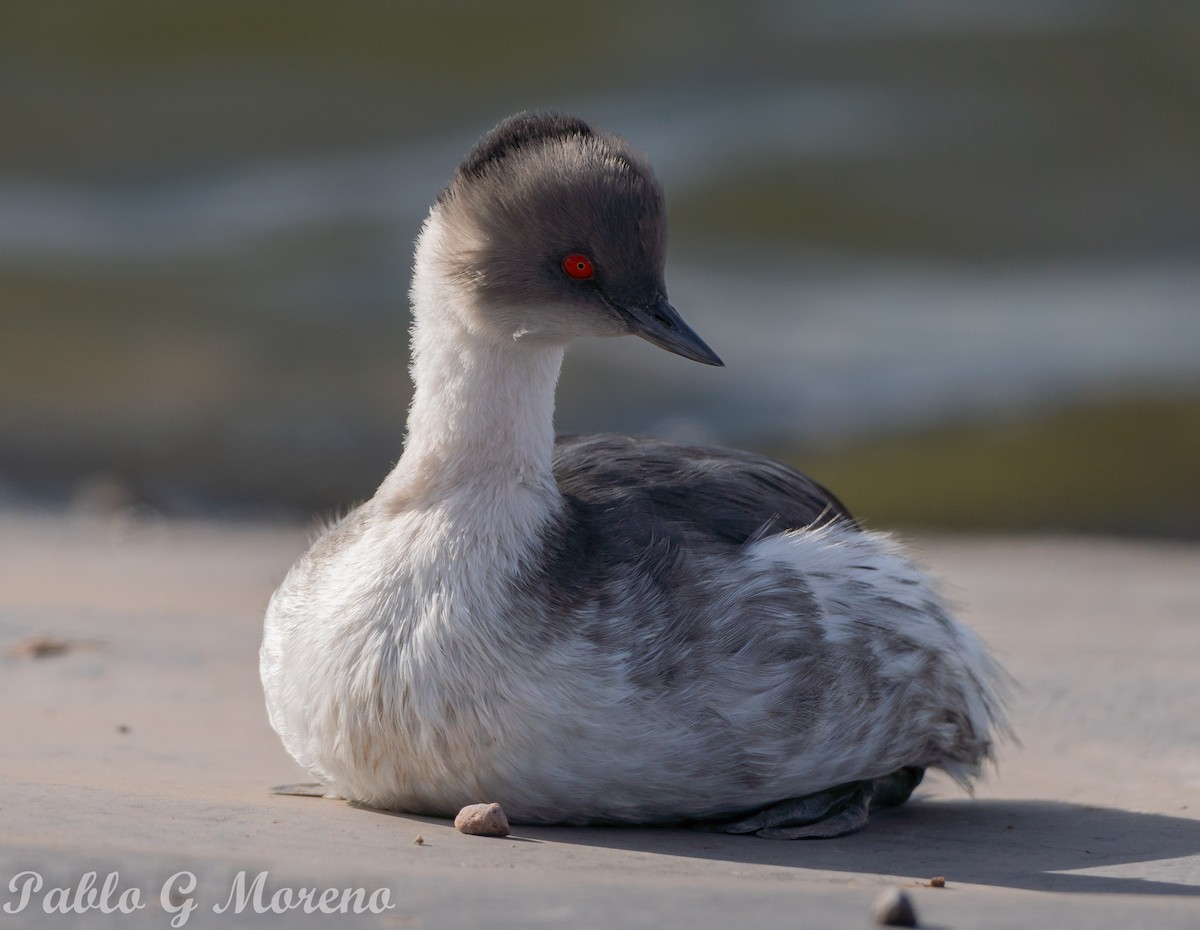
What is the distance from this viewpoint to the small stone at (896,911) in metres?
3.71

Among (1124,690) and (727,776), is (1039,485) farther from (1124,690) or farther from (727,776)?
(727,776)

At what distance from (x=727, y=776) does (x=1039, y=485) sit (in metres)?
9.10

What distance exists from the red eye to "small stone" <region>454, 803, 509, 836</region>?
1.63 metres

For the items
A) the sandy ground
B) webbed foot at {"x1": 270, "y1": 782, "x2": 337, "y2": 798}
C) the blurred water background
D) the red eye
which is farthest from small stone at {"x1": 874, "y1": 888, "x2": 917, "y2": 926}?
the blurred water background

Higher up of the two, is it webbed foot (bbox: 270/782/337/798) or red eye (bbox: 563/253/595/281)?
red eye (bbox: 563/253/595/281)

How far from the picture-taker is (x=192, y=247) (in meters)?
19.8

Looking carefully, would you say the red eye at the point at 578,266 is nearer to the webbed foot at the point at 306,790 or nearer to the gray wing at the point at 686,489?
the gray wing at the point at 686,489

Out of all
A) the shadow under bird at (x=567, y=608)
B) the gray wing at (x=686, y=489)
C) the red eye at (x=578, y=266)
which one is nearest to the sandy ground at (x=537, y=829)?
the shadow under bird at (x=567, y=608)

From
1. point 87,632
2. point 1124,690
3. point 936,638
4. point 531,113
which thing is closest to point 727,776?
point 936,638

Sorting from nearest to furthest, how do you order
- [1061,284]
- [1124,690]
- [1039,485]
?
[1124,690] → [1039,485] → [1061,284]

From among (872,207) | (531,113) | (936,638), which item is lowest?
(936,638)

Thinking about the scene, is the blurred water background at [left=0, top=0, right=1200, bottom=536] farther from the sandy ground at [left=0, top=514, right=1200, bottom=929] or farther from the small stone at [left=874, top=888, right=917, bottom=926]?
the small stone at [left=874, top=888, right=917, bottom=926]

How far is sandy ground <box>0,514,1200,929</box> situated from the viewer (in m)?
3.79

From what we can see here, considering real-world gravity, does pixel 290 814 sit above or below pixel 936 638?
below
